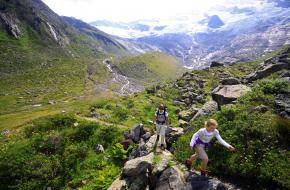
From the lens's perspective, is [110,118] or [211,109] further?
[110,118]

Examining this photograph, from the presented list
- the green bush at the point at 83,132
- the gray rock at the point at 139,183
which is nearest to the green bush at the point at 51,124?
the green bush at the point at 83,132

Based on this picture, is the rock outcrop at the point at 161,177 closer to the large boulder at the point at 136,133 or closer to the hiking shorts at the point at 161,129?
the hiking shorts at the point at 161,129

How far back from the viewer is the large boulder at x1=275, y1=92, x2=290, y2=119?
21.0m

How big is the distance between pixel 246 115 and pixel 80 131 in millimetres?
18638

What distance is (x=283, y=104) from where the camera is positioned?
875 inches

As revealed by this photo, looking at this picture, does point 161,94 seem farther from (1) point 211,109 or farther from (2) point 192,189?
(2) point 192,189

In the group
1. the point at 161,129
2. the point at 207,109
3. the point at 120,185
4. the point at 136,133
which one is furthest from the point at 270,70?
the point at 120,185

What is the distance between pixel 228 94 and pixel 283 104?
8801 millimetres

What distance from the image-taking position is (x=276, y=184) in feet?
55.1

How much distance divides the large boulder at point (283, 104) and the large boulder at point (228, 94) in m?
6.15

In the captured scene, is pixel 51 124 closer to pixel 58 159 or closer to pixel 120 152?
pixel 58 159

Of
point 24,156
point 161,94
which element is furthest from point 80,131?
point 161,94

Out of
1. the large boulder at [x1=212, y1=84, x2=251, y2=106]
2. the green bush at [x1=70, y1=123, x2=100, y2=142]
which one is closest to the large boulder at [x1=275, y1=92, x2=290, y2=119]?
the large boulder at [x1=212, y1=84, x2=251, y2=106]

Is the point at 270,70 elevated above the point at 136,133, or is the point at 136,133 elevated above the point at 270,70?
the point at 270,70
